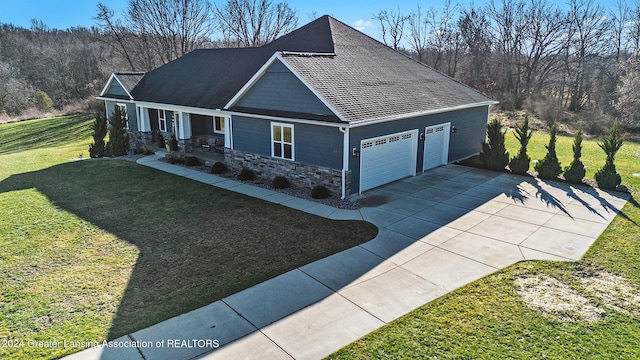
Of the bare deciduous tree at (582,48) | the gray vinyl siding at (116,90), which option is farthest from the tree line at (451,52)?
the gray vinyl siding at (116,90)

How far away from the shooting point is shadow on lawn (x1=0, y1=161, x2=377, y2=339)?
8.02 m

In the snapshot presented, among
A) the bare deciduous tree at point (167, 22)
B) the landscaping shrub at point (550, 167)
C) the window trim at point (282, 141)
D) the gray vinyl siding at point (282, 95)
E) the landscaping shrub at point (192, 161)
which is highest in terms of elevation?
the bare deciduous tree at point (167, 22)

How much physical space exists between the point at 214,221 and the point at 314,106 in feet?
17.2

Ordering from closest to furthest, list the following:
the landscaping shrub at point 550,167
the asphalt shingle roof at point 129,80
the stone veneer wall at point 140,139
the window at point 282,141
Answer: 1. the window at point 282,141
2. the landscaping shrub at point 550,167
3. the stone veneer wall at point 140,139
4. the asphalt shingle roof at point 129,80

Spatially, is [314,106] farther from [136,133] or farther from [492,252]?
[136,133]

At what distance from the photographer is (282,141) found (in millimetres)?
15648

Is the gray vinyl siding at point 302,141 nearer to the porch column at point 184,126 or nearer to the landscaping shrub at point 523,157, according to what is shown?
the porch column at point 184,126

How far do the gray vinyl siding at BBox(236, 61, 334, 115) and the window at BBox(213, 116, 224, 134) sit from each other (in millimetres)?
6384

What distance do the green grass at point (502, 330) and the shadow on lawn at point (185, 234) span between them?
3.13 metres

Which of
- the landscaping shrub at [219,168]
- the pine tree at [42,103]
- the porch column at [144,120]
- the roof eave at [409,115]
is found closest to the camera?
the roof eave at [409,115]

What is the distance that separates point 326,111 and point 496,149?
347 inches

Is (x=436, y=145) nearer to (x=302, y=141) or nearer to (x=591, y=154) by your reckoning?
(x=302, y=141)

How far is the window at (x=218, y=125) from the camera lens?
22594 millimetres

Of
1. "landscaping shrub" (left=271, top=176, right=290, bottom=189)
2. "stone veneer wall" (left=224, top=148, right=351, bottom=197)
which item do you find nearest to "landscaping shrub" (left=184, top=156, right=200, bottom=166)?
"stone veneer wall" (left=224, top=148, right=351, bottom=197)
